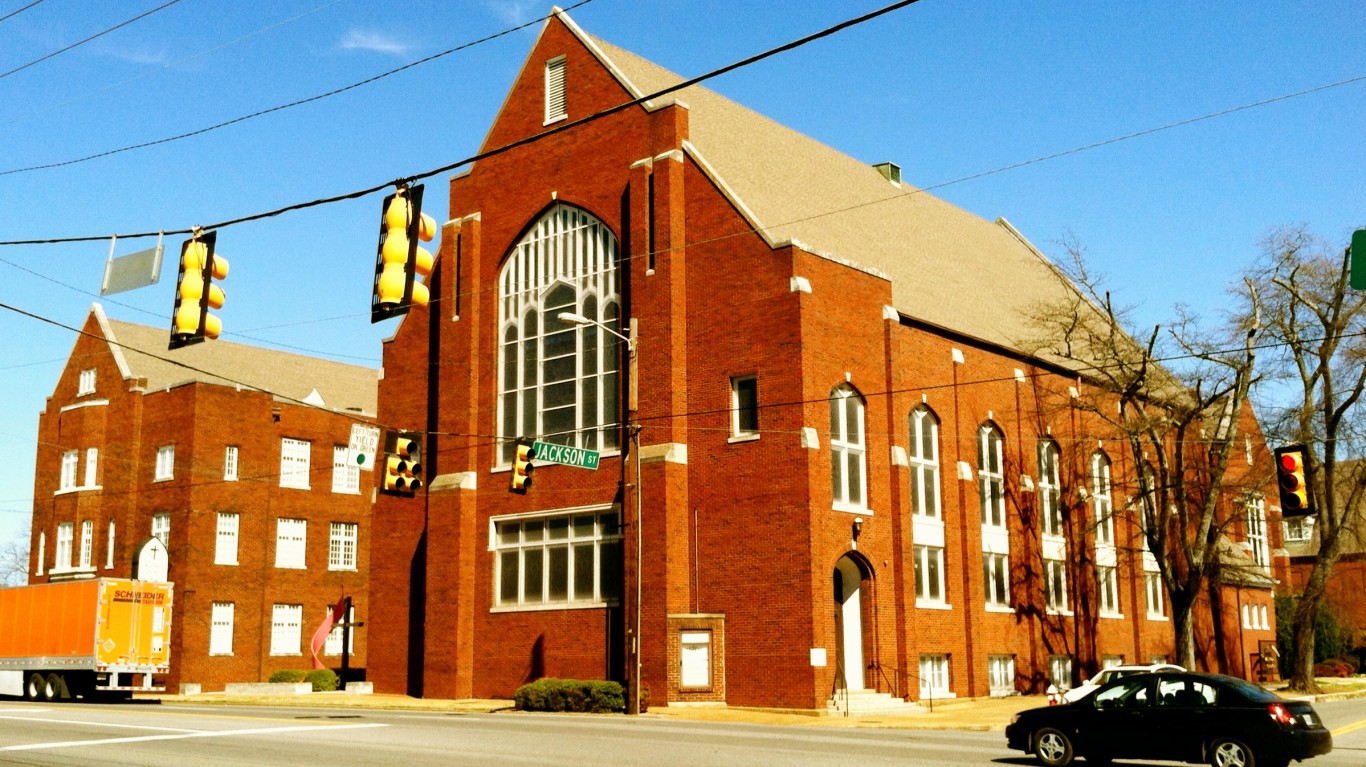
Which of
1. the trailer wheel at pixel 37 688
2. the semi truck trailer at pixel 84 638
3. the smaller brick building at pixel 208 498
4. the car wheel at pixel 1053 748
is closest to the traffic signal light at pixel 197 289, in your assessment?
the car wheel at pixel 1053 748

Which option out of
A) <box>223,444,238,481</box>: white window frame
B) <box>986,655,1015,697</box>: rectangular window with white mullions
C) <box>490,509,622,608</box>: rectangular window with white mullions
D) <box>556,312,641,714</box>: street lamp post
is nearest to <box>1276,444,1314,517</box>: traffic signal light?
<box>556,312,641,714</box>: street lamp post

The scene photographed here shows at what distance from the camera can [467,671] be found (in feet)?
124

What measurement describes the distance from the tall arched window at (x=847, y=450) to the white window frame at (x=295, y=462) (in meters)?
29.5

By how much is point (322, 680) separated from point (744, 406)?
71.1 feet

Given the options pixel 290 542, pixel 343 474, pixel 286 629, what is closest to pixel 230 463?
pixel 290 542

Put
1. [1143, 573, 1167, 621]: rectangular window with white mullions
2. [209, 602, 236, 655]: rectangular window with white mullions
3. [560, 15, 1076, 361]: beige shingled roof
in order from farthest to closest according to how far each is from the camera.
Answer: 1. [209, 602, 236, 655]: rectangular window with white mullions
2. [1143, 573, 1167, 621]: rectangular window with white mullions
3. [560, 15, 1076, 361]: beige shingled roof

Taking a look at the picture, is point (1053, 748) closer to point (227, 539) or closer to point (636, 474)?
point (636, 474)

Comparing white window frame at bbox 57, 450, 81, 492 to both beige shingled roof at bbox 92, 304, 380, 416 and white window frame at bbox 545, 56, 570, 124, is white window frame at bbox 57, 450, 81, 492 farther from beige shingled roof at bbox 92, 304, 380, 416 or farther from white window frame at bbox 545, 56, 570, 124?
white window frame at bbox 545, 56, 570, 124

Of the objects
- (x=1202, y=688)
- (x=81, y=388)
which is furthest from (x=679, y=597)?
(x=81, y=388)

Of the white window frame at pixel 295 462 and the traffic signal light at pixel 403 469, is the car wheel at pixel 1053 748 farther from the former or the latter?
the white window frame at pixel 295 462

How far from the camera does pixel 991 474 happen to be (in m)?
41.2

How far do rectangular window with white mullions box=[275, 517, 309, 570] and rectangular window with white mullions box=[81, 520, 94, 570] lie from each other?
8.29 m

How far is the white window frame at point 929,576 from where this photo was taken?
3628 cm

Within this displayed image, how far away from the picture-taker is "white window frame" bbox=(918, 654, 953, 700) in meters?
35.5
